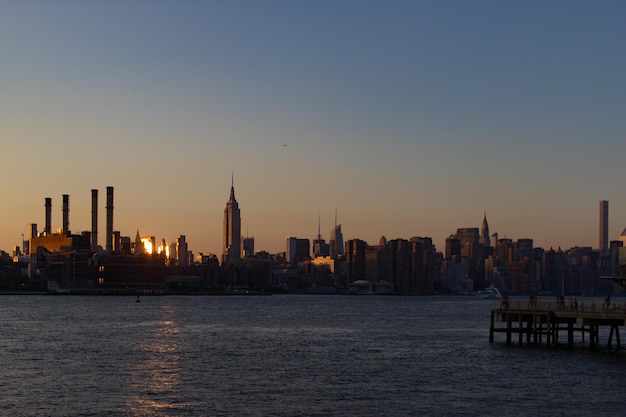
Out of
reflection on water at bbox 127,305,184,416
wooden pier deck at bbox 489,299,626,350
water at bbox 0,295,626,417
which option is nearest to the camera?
water at bbox 0,295,626,417

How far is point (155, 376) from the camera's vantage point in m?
62.4

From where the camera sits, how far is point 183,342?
3615 inches

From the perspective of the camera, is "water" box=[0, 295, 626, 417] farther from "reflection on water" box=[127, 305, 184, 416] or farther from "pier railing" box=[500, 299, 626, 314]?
"pier railing" box=[500, 299, 626, 314]

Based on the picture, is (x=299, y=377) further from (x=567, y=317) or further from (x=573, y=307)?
(x=573, y=307)

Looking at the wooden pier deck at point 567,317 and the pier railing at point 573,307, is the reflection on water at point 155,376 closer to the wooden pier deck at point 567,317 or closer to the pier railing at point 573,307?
the wooden pier deck at point 567,317

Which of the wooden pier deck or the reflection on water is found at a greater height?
the wooden pier deck

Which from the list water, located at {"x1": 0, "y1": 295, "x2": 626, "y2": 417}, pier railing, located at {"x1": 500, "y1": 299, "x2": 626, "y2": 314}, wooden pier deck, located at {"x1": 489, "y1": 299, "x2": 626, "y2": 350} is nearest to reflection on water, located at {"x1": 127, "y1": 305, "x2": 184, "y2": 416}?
water, located at {"x1": 0, "y1": 295, "x2": 626, "y2": 417}

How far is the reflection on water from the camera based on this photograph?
50625 mm

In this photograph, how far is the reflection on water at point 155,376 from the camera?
5062 cm

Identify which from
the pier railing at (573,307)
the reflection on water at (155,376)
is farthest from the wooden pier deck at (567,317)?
the reflection on water at (155,376)

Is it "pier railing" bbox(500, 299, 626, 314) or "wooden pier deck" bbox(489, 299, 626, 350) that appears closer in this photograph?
"wooden pier deck" bbox(489, 299, 626, 350)

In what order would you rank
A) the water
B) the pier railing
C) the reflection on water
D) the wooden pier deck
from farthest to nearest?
the pier railing → the wooden pier deck → the reflection on water → the water

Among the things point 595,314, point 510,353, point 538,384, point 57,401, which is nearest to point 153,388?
point 57,401

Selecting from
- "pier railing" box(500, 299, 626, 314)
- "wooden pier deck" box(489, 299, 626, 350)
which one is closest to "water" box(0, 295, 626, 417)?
"wooden pier deck" box(489, 299, 626, 350)
